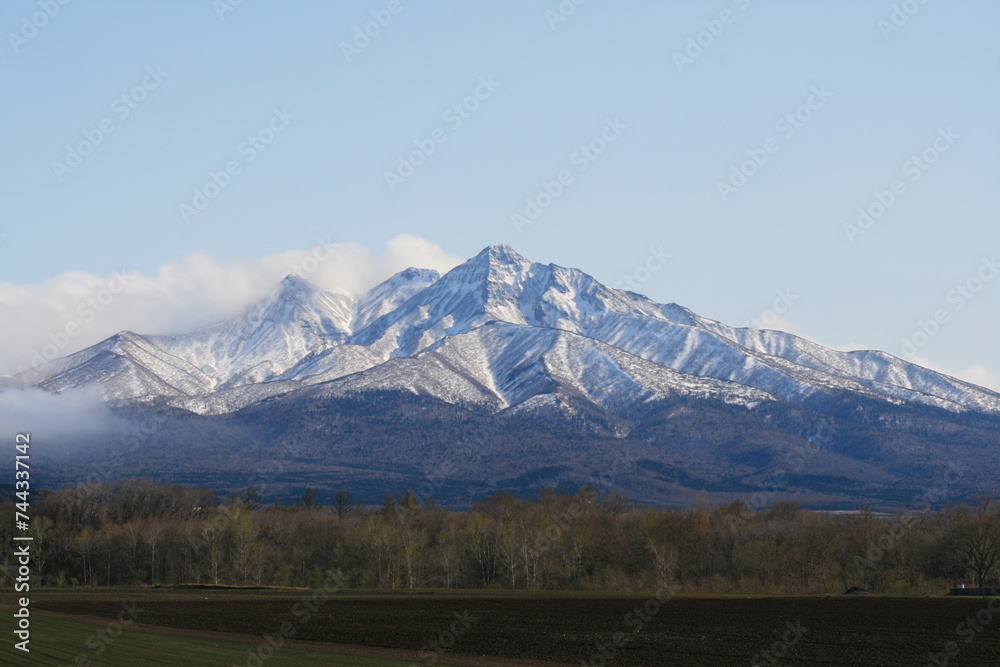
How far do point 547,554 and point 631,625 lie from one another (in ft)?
194

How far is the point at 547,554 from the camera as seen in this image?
130625mm

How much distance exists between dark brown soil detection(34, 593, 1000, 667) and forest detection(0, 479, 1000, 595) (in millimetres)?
27337

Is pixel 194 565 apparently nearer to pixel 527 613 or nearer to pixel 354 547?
pixel 354 547

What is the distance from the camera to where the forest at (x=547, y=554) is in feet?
401

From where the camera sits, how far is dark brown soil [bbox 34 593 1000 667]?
189 ft

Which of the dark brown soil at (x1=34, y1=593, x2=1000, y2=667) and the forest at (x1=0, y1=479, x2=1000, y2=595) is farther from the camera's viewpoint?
the forest at (x1=0, y1=479, x2=1000, y2=595)

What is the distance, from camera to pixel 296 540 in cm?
15150

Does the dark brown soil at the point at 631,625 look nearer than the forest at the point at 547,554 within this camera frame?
Yes

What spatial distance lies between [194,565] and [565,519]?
50917 mm

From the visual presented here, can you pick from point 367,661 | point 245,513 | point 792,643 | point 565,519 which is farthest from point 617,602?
point 245,513

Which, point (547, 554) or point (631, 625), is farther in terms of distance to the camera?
point (547, 554)

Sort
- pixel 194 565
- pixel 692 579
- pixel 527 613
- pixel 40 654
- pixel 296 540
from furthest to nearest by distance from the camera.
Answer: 1. pixel 296 540
2. pixel 194 565
3. pixel 692 579
4. pixel 527 613
5. pixel 40 654

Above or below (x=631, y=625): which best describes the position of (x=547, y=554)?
above

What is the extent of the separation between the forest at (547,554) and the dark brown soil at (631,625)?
27.3 metres
